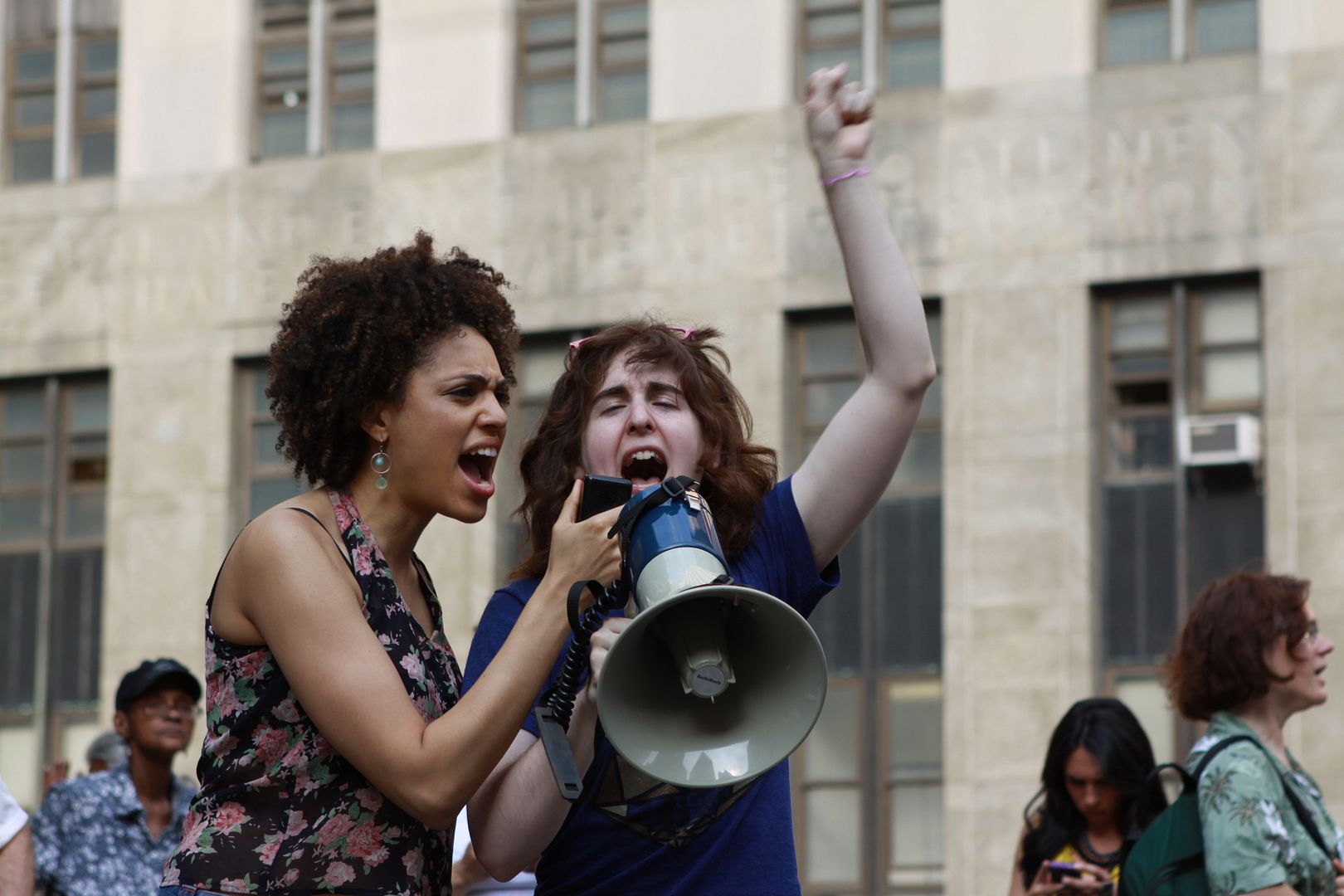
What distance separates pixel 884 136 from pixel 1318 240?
3.55 metres

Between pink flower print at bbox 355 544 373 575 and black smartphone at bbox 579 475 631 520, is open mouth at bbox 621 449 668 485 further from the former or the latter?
pink flower print at bbox 355 544 373 575

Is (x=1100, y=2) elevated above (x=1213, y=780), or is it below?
above

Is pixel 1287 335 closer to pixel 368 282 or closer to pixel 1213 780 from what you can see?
pixel 1213 780

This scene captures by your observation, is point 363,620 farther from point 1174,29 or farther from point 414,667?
point 1174,29

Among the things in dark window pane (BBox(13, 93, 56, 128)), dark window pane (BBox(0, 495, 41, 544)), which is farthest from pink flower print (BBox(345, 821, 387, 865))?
dark window pane (BBox(13, 93, 56, 128))

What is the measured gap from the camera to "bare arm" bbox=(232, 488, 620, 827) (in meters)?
3.75

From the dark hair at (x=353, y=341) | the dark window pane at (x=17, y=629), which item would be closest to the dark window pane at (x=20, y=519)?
the dark window pane at (x=17, y=629)

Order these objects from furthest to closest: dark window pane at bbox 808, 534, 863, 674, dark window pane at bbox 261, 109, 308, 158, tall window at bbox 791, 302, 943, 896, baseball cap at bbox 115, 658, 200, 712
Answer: dark window pane at bbox 261, 109, 308, 158
dark window pane at bbox 808, 534, 863, 674
tall window at bbox 791, 302, 943, 896
baseball cap at bbox 115, 658, 200, 712

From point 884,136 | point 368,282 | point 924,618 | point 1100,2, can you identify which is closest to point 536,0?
point 884,136

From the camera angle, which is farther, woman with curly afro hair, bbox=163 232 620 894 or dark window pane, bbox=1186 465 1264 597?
dark window pane, bbox=1186 465 1264 597

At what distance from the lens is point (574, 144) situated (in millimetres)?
20109

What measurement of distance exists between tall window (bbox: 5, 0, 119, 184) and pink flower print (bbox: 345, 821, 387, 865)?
18.8 m

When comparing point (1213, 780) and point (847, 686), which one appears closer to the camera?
point (1213, 780)

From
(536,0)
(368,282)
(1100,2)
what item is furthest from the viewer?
(536,0)
